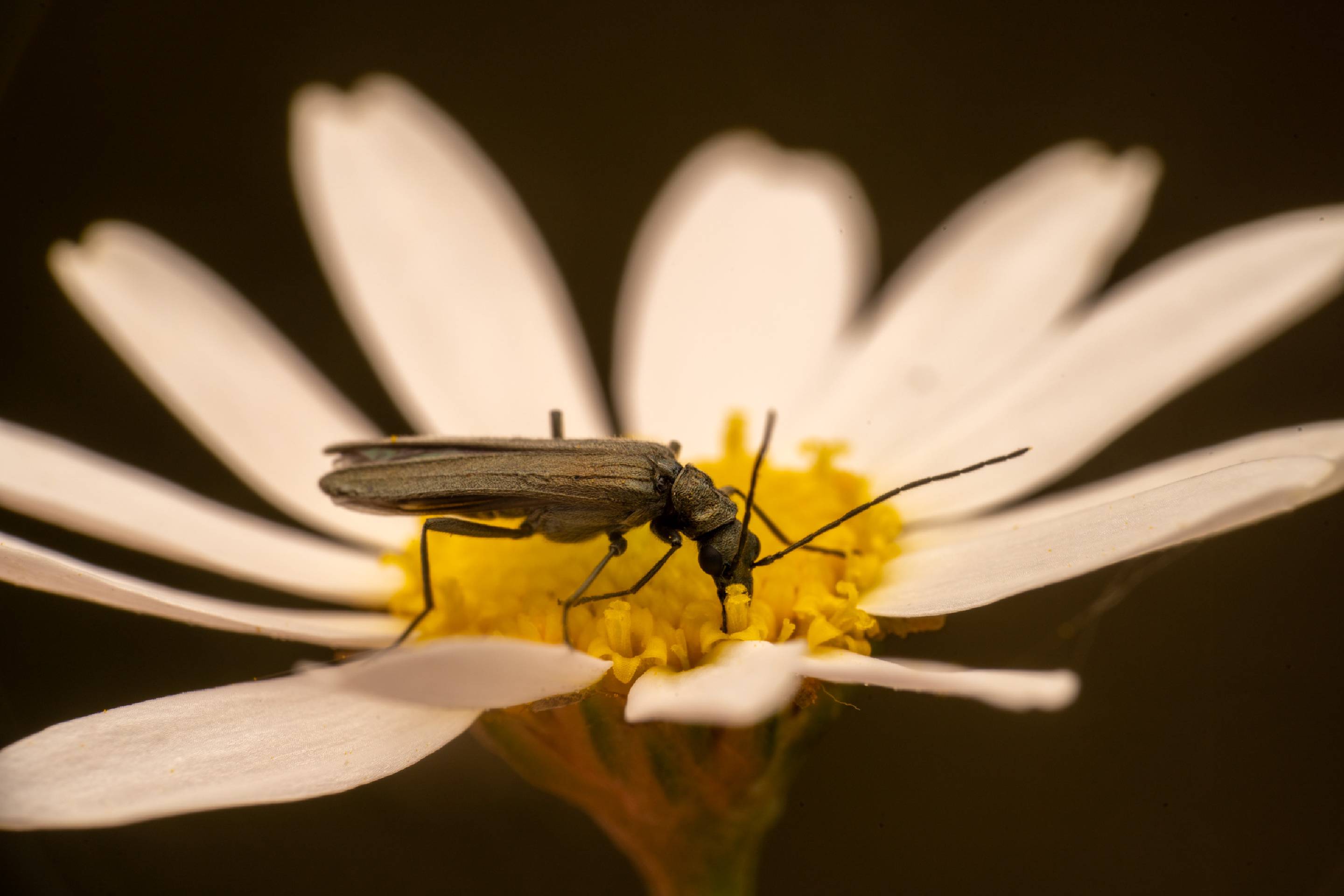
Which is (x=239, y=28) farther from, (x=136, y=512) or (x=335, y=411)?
(x=136, y=512)

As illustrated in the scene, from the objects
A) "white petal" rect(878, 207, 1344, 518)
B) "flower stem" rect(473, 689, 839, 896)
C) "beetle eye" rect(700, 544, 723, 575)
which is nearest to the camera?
"flower stem" rect(473, 689, 839, 896)

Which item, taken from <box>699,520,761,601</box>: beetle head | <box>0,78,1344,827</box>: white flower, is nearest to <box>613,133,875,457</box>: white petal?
<box>0,78,1344,827</box>: white flower

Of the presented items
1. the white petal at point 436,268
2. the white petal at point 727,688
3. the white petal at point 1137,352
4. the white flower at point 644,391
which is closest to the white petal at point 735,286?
the white flower at point 644,391

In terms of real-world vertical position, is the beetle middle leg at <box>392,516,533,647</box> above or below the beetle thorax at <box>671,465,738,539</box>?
above

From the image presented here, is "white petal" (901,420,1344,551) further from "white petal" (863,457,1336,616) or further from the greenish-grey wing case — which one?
the greenish-grey wing case

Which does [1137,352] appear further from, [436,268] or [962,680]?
[436,268]

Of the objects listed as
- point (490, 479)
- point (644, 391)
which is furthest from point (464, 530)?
point (644, 391)

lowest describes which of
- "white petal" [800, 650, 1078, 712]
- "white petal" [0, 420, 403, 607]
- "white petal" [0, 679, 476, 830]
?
"white petal" [800, 650, 1078, 712]
